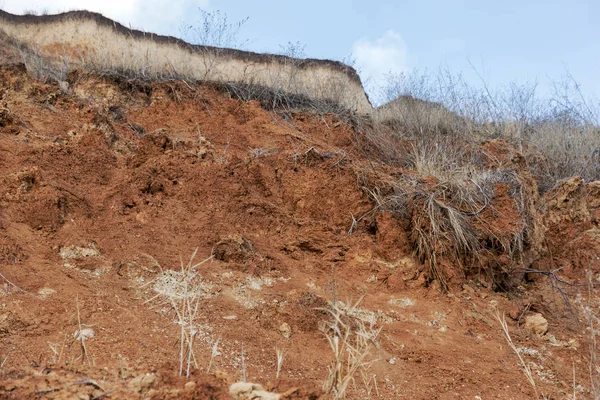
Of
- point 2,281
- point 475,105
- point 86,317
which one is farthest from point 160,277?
point 475,105

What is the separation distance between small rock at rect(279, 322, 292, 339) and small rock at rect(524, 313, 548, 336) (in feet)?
7.12

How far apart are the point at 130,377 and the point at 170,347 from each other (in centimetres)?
139

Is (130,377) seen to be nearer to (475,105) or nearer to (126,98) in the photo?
(126,98)

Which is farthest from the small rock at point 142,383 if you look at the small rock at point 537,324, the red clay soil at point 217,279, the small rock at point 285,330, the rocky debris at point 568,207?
the rocky debris at point 568,207

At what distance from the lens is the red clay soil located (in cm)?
345

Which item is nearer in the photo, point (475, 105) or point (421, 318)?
point (421, 318)

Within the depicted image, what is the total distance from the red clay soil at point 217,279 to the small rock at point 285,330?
0.05 ft

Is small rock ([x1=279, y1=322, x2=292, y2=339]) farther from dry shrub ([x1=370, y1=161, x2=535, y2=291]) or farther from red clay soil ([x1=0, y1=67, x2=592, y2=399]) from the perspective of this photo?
dry shrub ([x1=370, y1=161, x2=535, y2=291])

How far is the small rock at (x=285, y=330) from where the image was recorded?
4129mm

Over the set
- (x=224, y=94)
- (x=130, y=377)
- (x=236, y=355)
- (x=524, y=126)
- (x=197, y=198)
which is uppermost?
(x=524, y=126)

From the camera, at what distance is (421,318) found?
4871mm

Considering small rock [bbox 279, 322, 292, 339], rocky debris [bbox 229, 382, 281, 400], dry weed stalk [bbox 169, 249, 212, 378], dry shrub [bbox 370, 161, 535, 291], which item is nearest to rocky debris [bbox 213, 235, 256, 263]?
dry weed stalk [bbox 169, 249, 212, 378]

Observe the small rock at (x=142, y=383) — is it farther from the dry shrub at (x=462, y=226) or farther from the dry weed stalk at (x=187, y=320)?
→ the dry shrub at (x=462, y=226)

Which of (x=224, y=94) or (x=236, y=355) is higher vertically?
(x=224, y=94)
